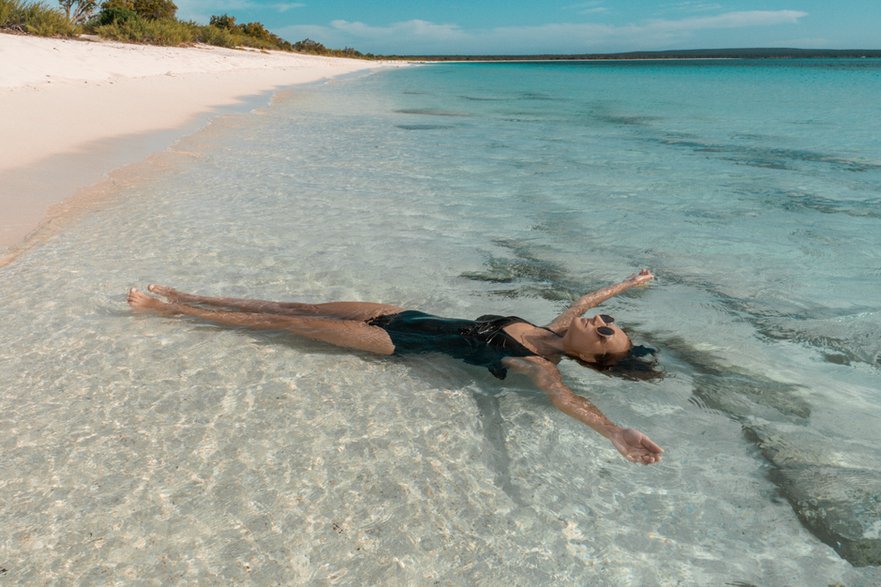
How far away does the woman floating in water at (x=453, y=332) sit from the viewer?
3.99 m

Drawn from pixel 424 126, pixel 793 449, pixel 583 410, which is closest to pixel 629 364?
pixel 583 410

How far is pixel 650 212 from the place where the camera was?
29.1 feet

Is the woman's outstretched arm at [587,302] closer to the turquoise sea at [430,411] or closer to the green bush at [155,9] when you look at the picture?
the turquoise sea at [430,411]

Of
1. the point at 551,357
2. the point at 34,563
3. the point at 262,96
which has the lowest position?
the point at 34,563

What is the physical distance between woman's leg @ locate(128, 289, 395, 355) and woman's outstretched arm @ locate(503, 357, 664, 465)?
3.15 ft

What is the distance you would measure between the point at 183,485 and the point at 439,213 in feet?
19.2

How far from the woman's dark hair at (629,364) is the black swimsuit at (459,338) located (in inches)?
17.7

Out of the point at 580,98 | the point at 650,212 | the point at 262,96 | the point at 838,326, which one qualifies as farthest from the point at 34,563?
the point at 580,98

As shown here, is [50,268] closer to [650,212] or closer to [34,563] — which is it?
[34,563]

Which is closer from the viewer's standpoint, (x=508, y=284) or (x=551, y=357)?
(x=551, y=357)

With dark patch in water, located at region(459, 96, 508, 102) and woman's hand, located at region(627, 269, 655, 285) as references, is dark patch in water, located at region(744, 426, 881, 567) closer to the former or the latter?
woman's hand, located at region(627, 269, 655, 285)

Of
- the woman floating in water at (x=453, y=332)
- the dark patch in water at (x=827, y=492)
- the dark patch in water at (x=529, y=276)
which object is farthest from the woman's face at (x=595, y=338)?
the dark patch in water at (x=529, y=276)

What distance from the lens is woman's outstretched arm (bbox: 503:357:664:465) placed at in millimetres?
3182

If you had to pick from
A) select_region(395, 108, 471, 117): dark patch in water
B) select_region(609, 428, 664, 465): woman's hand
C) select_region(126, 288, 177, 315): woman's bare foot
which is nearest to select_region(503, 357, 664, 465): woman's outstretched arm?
select_region(609, 428, 664, 465): woman's hand
